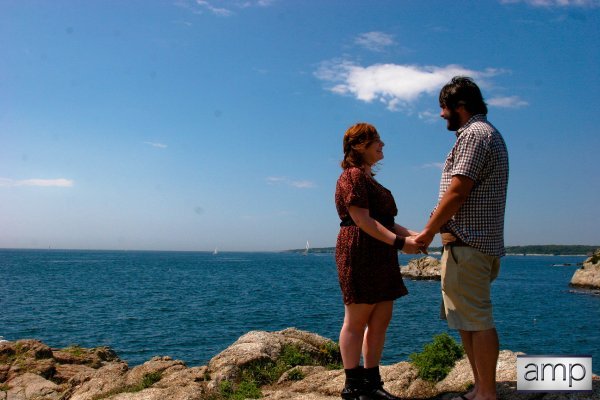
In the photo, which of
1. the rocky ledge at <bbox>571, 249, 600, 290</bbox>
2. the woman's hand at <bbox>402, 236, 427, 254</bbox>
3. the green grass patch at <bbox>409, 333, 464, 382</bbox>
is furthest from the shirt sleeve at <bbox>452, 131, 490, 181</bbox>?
the rocky ledge at <bbox>571, 249, 600, 290</bbox>

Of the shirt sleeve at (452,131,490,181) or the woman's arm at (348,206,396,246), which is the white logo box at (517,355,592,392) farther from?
the shirt sleeve at (452,131,490,181)

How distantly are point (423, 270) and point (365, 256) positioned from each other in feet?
285

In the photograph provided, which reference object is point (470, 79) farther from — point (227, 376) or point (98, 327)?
point (98, 327)

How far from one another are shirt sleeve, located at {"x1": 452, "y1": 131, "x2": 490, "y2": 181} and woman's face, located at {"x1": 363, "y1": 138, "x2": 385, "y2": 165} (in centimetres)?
94

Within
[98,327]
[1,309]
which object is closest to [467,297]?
[98,327]

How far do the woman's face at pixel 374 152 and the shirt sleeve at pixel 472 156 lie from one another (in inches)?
37.0

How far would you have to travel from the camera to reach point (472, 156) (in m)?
4.42

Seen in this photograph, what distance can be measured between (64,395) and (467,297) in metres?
8.65

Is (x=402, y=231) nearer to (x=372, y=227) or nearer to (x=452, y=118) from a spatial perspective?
(x=372, y=227)

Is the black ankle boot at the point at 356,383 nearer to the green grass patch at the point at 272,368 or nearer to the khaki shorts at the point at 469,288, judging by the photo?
the khaki shorts at the point at 469,288

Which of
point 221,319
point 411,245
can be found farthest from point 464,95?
point 221,319

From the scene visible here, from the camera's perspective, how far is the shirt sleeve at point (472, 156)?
441cm

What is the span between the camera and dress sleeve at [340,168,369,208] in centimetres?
490

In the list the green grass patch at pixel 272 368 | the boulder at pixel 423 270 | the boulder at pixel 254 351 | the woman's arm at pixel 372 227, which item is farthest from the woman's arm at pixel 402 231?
the boulder at pixel 423 270
